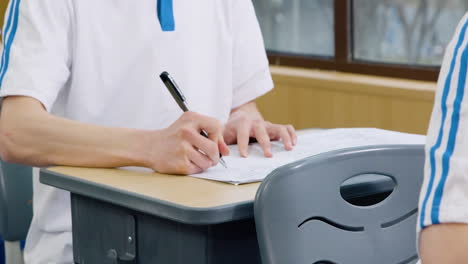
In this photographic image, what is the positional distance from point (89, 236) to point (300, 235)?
17.5 inches

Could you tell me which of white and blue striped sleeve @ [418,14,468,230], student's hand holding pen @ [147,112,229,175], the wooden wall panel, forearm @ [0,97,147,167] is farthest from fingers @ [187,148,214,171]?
the wooden wall panel

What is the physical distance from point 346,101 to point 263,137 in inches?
69.3

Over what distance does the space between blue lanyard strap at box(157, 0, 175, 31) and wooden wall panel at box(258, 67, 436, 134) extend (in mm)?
1491

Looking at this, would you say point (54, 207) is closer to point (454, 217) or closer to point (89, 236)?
point (89, 236)

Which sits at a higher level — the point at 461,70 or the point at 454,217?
the point at 461,70

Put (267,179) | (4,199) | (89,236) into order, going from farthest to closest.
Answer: (4,199)
(89,236)
(267,179)

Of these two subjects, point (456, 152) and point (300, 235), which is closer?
point (456, 152)

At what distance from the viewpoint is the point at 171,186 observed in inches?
55.5

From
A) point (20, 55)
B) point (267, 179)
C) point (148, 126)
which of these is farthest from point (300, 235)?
point (20, 55)

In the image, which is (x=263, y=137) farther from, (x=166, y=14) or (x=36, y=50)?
(x=36, y=50)

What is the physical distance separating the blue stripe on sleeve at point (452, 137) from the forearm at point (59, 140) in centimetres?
76

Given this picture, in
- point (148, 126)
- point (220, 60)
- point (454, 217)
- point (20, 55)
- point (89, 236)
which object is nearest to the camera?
point (454, 217)

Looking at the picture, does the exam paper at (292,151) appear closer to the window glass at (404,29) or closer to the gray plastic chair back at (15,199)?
the gray plastic chair back at (15,199)

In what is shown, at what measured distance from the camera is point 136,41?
1778mm
